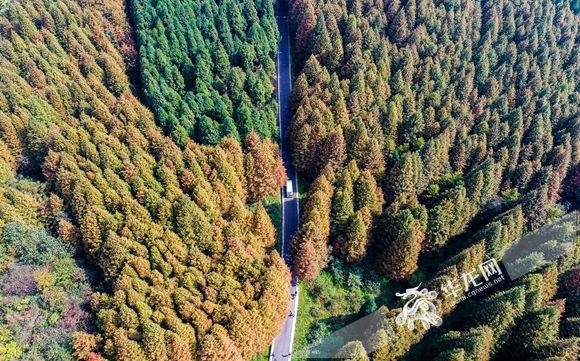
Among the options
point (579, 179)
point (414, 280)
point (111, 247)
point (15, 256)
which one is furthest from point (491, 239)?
point (15, 256)

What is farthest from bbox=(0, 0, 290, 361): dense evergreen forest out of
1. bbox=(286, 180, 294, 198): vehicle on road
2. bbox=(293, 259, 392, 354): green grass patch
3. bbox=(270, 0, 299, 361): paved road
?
bbox=(293, 259, 392, 354): green grass patch

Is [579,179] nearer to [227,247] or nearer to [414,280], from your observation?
[414,280]

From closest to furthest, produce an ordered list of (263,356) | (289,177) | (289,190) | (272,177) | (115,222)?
(263,356)
(115,222)
(272,177)
(289,190)
(289,177)

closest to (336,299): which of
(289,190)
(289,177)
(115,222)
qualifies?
(289,190)

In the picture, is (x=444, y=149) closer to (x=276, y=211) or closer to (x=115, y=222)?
(x=276, y=211)

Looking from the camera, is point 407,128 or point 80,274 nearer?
point 80,274

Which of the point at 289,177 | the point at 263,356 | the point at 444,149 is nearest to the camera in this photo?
the point at 263,356

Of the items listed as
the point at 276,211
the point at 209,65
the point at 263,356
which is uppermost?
the point at 209,65

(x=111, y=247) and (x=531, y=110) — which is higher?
(x=531, y=110)
